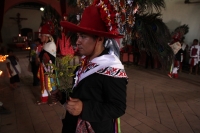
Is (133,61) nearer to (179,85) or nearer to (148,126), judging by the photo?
(179,85)

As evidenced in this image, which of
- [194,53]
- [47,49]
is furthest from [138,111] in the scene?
[194,53]

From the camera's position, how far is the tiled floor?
2.83 metres

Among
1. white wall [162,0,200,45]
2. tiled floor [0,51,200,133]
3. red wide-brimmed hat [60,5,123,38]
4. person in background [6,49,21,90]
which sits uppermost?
white wall [162,0,200,45]

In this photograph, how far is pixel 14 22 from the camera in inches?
647

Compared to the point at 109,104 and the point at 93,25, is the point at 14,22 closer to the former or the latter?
the point at 93,25

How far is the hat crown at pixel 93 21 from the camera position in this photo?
1.11 meters

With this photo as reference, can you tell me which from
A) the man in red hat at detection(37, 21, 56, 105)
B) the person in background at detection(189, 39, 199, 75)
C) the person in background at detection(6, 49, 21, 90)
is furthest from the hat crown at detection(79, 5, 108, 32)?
the person in background at detection(189, 39, 199, 75)

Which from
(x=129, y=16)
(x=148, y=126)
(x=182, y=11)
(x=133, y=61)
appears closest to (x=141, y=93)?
(x=148, y=126)

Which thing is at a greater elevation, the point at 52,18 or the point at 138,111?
the point at 52,18

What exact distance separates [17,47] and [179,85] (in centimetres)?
1523

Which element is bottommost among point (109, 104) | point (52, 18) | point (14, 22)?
point (109, 104)

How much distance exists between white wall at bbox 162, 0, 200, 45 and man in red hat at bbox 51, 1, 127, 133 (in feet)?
28.6

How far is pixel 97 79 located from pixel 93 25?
1.26 ft

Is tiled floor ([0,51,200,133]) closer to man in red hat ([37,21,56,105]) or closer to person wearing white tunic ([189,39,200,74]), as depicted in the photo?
man in red hat ([37,21,56,105])
